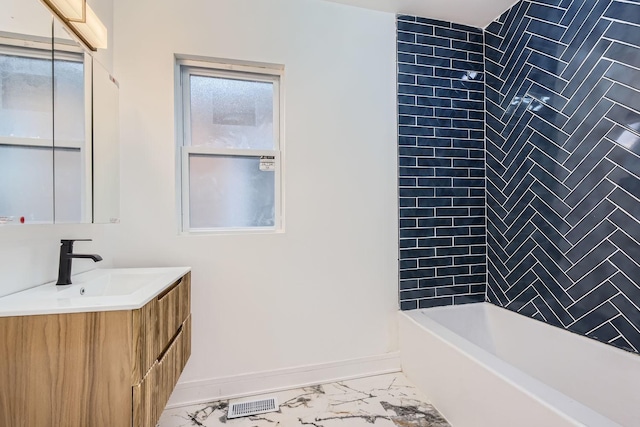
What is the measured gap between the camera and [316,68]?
80.0 inches

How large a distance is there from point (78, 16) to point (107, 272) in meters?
1.27

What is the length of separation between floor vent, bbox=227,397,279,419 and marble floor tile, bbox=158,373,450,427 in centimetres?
3

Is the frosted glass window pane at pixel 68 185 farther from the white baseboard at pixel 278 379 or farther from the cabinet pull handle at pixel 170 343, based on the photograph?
the white baseboard at pixel 278 379

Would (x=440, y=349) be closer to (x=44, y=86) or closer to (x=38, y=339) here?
(x=38, y=339)

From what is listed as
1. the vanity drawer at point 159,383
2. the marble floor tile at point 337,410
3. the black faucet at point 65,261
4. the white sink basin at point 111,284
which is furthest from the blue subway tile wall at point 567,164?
the black faucet at point 65,261

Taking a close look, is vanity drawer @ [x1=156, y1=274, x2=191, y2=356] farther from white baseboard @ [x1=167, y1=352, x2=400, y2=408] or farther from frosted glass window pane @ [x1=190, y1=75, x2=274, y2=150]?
frosted glass window pane @ [x1=190, y1=75, x2=274, y2=150]

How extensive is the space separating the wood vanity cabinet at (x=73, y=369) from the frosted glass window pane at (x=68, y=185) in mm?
566

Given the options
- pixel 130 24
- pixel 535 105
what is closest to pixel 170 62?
pixel 130 24

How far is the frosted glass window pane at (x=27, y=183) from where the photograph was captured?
1078 millimetres

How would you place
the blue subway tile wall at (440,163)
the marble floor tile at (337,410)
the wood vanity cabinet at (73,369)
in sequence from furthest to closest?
the blue subway tile wall at (440,163), the marble floor tile at (337,410), the wood vanity cabinet at (73,369)

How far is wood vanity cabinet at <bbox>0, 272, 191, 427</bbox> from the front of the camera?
962 mm

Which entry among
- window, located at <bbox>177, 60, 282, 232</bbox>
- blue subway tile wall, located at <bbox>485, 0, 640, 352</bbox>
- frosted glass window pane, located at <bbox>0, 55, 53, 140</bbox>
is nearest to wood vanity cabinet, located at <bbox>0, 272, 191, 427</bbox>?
frosted glass window pane, located at <bbox>0, 55, 53, 140</bbox>

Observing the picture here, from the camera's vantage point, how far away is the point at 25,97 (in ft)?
3.82

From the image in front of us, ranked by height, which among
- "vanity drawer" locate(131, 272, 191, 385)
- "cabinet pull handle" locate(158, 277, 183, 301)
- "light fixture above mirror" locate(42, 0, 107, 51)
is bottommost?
"vanity drawer" locate(131, 272, 191, 385)
